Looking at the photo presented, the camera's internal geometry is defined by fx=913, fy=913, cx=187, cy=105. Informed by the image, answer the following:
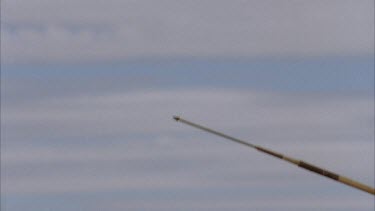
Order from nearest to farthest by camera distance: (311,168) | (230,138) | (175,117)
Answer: (230,138) → (311,168) → (175,117)

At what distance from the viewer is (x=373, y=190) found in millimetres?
49812

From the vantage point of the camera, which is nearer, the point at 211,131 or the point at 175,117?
the point at 211,131

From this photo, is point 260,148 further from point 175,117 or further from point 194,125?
point 175,117

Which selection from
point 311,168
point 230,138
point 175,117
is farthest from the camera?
Answer: point 175,117

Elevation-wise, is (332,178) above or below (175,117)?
below

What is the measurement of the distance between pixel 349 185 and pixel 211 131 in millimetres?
8332

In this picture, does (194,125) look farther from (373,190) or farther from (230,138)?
(373,190)

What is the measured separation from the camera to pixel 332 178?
5200 cm

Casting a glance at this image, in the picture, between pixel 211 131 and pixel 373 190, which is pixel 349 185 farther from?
pixel 211 131

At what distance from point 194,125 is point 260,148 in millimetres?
3866

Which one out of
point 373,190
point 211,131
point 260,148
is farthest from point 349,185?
point 211,131

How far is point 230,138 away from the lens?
1873 inches

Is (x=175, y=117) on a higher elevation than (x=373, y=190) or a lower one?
higher

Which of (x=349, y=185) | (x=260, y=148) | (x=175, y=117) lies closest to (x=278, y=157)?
(x=260, y=148)
